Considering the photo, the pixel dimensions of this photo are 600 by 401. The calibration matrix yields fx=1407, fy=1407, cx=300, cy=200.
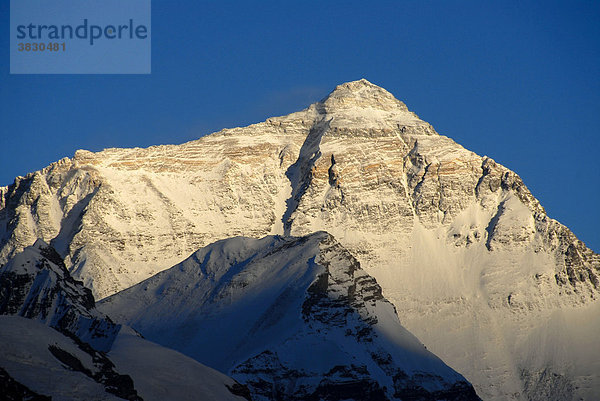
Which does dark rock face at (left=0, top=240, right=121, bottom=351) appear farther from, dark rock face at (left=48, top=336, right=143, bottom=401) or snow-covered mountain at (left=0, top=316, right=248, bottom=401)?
dark rock face at (left=48, top=336, right=143, bottom=401)

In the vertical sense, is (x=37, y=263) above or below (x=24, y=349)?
above

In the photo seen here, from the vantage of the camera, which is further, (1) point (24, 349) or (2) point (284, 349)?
(2) point (284, 349)

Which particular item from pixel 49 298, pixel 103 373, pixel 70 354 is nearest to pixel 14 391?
pixel 70 354

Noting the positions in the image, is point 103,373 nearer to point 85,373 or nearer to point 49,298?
point 85,373

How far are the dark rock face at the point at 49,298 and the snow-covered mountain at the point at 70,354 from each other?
11 centimetres

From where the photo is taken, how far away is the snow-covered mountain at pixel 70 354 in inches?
4545

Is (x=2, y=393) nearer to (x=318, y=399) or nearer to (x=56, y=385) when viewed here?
(x=56, y=385)

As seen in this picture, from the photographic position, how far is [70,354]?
400 feet

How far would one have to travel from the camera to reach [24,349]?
386 ft

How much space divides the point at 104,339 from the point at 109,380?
32.1m

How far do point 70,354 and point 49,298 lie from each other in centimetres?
4470

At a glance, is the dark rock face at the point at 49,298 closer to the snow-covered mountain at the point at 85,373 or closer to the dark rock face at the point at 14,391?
the snow-covered mountain at the point at 85,373

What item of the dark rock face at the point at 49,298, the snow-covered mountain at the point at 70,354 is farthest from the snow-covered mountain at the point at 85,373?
the dark rock face at the point at 49,298

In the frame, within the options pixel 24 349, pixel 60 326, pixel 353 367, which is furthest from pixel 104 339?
pixel 353 367
